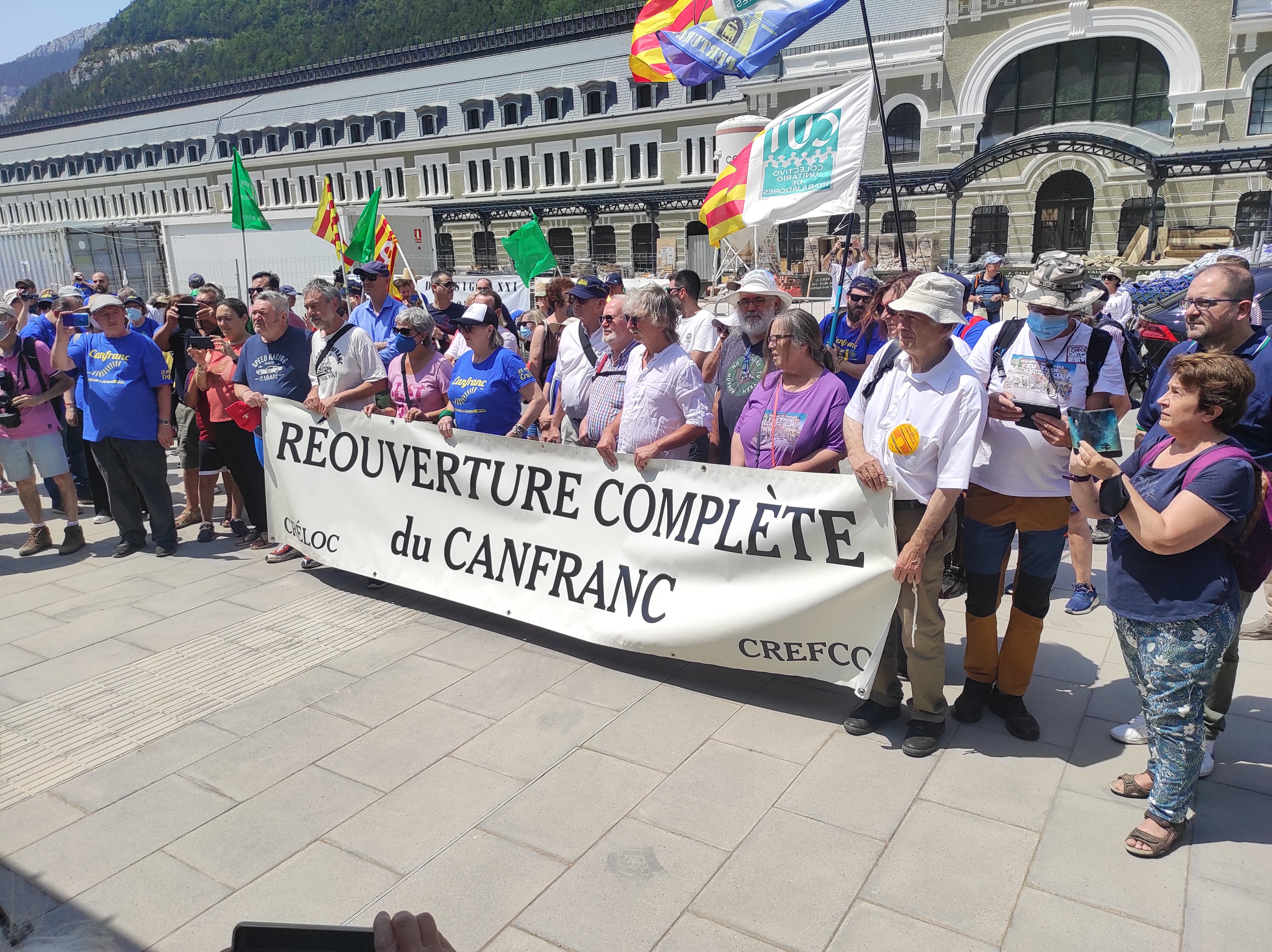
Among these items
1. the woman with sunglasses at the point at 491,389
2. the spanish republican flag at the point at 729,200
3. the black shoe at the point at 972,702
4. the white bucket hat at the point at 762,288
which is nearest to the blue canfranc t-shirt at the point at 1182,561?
the black shoe at the point at 972,702

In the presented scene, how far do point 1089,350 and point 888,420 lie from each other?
3.82 feet

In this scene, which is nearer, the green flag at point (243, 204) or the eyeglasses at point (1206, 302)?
the eyeglasses at point (1206, 302)

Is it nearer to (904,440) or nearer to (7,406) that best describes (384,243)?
(7,406)

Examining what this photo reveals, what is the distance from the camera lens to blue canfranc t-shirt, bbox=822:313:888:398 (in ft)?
20.2

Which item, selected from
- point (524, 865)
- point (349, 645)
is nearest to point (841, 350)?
point (349, 645)

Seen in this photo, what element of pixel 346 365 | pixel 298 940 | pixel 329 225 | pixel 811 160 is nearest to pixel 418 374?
pixel 346 365

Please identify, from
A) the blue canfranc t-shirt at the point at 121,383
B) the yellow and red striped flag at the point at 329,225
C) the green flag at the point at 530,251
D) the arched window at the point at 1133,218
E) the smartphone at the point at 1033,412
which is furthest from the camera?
the arched window at the point at 1133,218

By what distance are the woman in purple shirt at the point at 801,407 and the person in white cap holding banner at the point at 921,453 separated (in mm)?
233

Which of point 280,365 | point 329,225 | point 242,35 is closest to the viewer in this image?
point 280,365

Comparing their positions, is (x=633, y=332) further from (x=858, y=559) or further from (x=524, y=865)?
(x=524, y=865)

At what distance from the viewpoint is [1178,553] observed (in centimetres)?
291

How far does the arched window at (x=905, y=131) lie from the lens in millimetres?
37375

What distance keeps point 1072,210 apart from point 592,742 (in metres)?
37.0

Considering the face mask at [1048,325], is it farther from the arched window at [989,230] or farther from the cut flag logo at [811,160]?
the arched window at [989,230]
